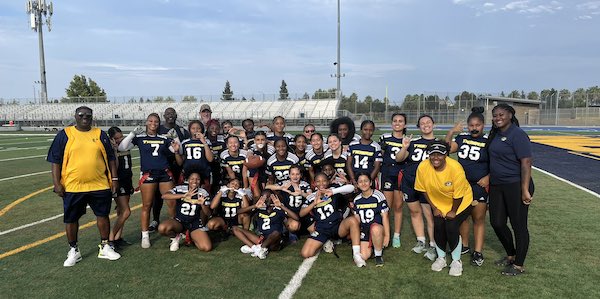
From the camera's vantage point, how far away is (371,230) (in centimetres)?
457

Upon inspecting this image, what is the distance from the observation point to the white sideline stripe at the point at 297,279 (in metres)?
3.67

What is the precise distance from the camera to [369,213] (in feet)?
15.5

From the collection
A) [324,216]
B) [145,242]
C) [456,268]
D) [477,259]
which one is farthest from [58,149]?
[477,259]

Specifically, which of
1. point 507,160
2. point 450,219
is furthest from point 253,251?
point 507,160

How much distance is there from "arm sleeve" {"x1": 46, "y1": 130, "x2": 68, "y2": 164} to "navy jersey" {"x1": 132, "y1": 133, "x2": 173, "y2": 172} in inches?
35.1

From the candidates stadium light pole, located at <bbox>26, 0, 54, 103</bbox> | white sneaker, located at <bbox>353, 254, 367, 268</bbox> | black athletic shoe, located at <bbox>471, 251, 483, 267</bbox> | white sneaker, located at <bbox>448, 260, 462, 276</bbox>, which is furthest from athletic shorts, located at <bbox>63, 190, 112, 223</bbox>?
stadium light pole, located at <bbox>26, 0, 54, 103</bbox>

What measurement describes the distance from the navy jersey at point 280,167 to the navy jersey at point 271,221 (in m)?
0.53

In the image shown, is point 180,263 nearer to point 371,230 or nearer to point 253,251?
point 253,251

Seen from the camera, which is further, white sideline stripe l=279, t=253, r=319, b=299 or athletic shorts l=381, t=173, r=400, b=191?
athletic shorts l=381, t=173, r=400, b=191

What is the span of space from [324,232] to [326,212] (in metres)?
0.26

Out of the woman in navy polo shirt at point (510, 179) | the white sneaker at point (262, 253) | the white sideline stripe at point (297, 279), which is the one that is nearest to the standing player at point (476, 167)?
the woman in navy polo shirt at point (510, 179)

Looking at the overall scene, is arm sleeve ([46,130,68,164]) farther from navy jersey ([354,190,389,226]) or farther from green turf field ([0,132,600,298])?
navy jersey ([354,190,389,226])

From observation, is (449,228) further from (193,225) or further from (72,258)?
(72,258)

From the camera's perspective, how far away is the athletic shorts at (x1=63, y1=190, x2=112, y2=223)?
4371 millimetres
